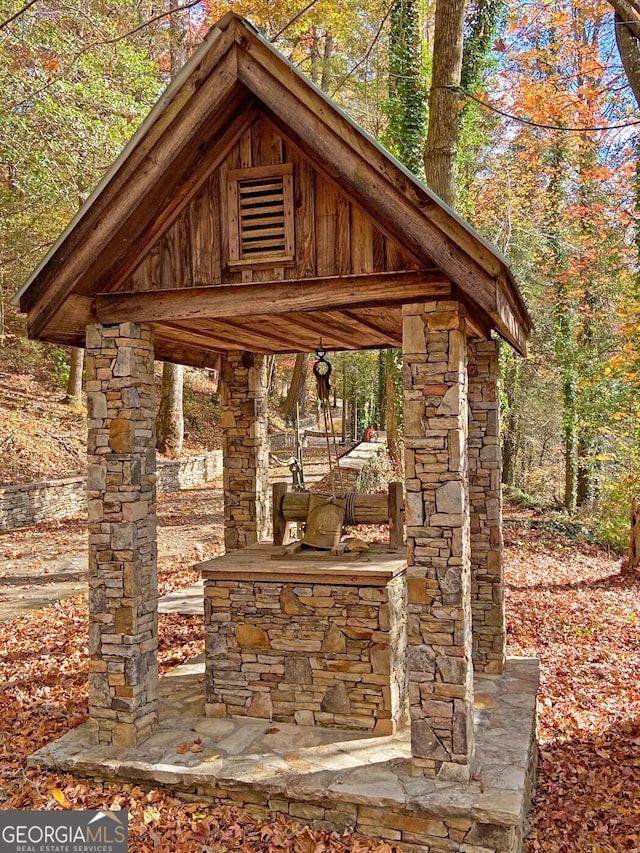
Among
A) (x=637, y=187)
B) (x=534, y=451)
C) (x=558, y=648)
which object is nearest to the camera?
(x=558, y=648)

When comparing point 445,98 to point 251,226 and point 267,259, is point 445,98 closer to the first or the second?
point 251,226

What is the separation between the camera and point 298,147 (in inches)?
191

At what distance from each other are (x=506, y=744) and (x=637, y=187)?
10.2 metres

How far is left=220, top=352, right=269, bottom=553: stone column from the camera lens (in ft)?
26.5

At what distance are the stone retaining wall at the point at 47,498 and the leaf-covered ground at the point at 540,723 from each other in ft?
15.2

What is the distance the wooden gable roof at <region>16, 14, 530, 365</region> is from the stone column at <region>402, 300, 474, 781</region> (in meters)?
0.39

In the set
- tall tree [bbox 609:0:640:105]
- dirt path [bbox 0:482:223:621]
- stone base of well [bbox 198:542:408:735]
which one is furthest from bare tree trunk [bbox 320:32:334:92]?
stone base of well [bbox 198:542:408:735]

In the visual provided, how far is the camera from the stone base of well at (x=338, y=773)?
428 centimetres

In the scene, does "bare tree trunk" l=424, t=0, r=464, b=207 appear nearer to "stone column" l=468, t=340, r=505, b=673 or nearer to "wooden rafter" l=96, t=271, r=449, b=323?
"stone column" l=468, t=340, r=505, b=673

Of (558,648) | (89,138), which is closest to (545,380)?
(558,648)

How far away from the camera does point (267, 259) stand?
493 centimetres

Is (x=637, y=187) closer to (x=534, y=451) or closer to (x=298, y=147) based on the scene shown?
(x=298, y=147)

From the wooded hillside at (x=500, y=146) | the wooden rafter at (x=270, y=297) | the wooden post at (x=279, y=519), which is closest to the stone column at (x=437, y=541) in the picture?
the wooden rafter at (x=270, y=297)

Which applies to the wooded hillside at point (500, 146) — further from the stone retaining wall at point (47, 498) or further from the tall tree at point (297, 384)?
the tall tree at point (297, 384)
